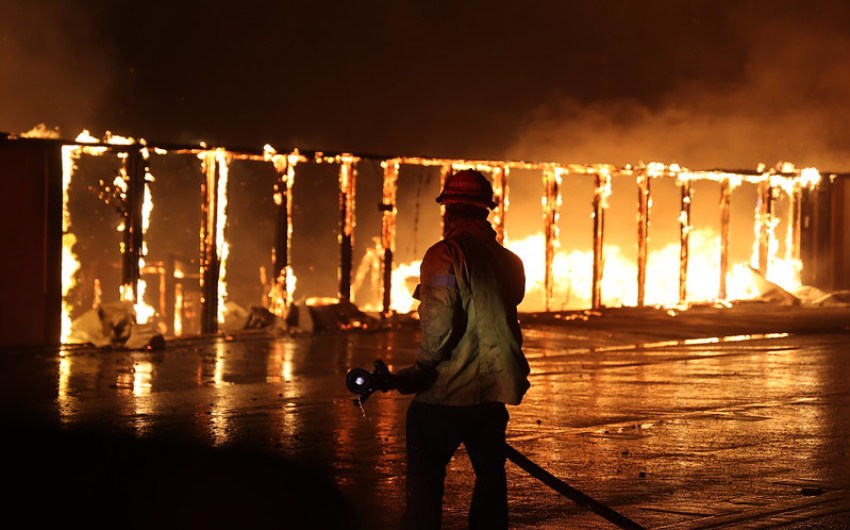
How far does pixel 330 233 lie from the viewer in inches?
1164

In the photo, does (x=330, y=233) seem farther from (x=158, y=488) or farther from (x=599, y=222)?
(x=158, y=488)

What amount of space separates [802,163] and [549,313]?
1112 cm

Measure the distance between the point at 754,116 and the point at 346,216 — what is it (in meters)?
14.6

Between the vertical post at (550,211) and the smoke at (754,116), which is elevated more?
the smoke at (754,116)

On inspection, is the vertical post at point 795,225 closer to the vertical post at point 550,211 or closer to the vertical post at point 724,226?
the vertical post at point 724,226

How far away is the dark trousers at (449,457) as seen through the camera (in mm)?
4926

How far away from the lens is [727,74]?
29203mm

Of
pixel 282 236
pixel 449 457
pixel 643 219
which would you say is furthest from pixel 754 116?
pixel 449 457

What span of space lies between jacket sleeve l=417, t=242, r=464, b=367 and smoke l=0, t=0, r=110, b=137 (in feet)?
70.5

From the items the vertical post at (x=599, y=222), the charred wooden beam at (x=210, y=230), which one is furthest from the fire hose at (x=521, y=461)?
the vertical post at (x=599, y=222)

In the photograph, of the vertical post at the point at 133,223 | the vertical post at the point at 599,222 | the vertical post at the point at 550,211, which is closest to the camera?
the vertical post at the point at 133,223

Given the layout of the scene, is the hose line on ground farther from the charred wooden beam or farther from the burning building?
the charred wooden beam

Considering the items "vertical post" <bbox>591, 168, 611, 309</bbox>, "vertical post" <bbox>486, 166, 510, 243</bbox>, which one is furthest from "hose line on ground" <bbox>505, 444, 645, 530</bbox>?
"vertical post" <bbox>591, 168, 611, 309</bbox>

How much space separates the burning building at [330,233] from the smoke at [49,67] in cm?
196
